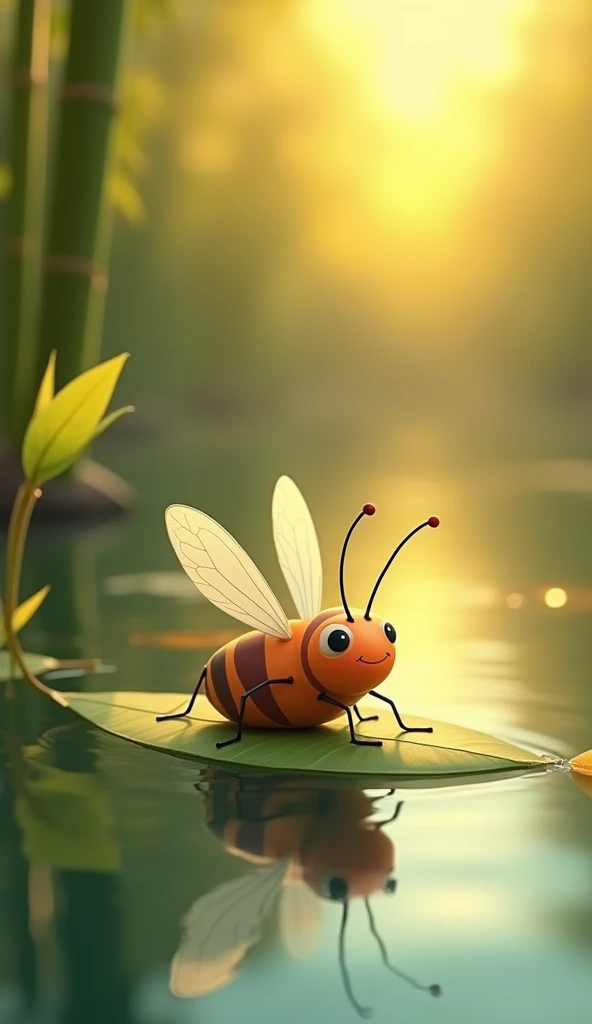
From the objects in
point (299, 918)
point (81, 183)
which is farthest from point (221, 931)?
point (81, 183)

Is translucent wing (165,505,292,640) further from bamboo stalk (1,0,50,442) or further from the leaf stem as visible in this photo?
bamboo stalk (1,0,50,442)

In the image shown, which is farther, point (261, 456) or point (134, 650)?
point (261, 456)

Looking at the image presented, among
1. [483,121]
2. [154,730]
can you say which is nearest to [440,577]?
[154,730]

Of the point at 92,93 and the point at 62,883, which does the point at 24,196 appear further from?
the point at 62,883

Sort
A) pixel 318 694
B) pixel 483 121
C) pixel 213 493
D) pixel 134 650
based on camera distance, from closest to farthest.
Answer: pixel 318 694 < pixel 134 650 < pixel 213 493 < pixel 483 121

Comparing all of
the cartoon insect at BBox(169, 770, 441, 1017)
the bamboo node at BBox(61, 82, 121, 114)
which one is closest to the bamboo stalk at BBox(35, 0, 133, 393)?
the bamboo node at BBox(61, 82, 121, 114)

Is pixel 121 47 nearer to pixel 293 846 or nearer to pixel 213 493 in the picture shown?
pixel 213 493
